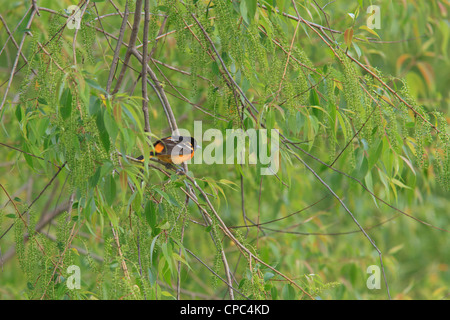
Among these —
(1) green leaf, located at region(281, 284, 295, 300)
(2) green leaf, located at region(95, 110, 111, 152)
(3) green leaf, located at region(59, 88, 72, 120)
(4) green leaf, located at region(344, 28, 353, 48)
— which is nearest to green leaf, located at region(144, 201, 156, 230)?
(2) green leaf, located at region(95, 110, 111, 152)

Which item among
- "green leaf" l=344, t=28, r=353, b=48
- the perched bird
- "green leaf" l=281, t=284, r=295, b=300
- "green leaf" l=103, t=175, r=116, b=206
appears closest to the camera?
"green leaf" l=103, t=175, r=116, b=206

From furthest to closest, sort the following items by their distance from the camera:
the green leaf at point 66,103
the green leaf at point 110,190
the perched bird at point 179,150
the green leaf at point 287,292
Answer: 1. the perched bird at point 179,150
2. the green leaf at point 287,292
3. the green leaf at point 110,190
4. the green leaf at point 66,103

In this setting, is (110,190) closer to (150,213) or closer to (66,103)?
(150,213)

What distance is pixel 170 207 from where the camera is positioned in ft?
5.59

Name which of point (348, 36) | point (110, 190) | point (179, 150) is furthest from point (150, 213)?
point (179, 150)

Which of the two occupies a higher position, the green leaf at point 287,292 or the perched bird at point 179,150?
the perched bird at point 179,150

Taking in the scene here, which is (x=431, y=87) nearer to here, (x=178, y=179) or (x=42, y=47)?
(x=178, y=179)

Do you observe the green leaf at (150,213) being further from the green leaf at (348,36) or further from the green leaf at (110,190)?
the green leaf at (348,36)

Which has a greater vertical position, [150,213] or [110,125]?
[110,125]

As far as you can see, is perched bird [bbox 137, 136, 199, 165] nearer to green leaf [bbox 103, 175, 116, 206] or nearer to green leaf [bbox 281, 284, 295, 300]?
green leaf [bbox 281, 284, 295, 300]

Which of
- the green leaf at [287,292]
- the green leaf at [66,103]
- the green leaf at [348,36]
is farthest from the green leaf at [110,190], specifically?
the green leaf at [348,36]
